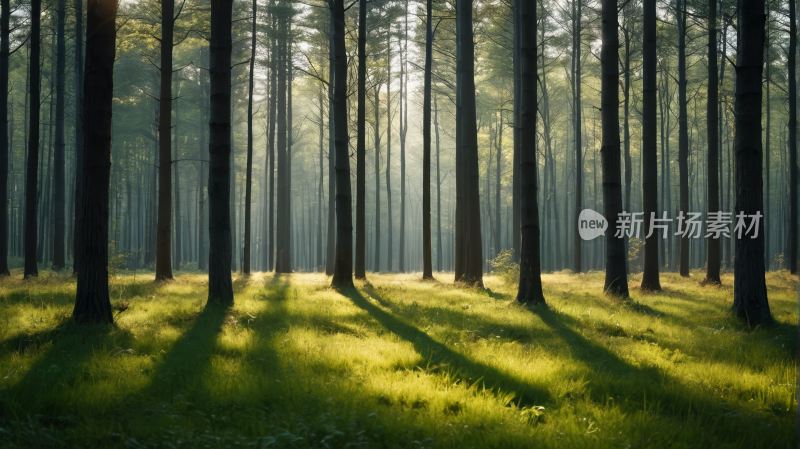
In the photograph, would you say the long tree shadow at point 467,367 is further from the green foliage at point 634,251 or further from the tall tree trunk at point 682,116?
the green foliage at point 634,251

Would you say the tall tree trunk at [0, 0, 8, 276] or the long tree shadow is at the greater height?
the tall tree trunk at [0, 0, 8, 276]

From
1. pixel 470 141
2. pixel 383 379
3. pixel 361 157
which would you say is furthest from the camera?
pixel 361 157

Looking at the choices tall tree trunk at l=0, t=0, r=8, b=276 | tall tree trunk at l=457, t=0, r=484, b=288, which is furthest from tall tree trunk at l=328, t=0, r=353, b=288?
tall tree trunk at l=0, t=0, r=8, b=276

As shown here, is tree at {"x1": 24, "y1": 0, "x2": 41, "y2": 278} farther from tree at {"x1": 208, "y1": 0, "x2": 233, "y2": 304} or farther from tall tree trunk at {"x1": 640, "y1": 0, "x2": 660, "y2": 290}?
tall tree trunk at {"x1": 640, "y1": 0, "x2": 660, "y2": 290}

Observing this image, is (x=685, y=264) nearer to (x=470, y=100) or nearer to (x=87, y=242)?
(x=470, y=100)

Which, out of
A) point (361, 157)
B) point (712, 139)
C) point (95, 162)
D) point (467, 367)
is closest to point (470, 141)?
point (361, 157)

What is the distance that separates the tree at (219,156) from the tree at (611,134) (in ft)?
26.4

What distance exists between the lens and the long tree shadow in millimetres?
4112

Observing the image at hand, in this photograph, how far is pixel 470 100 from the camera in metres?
12.9

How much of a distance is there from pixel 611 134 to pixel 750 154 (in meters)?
3.23

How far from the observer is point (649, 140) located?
11789mm

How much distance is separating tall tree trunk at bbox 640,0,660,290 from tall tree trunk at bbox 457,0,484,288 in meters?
4.32

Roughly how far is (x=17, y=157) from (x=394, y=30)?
95.4 feet

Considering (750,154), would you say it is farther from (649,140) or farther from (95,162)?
(95,162)
